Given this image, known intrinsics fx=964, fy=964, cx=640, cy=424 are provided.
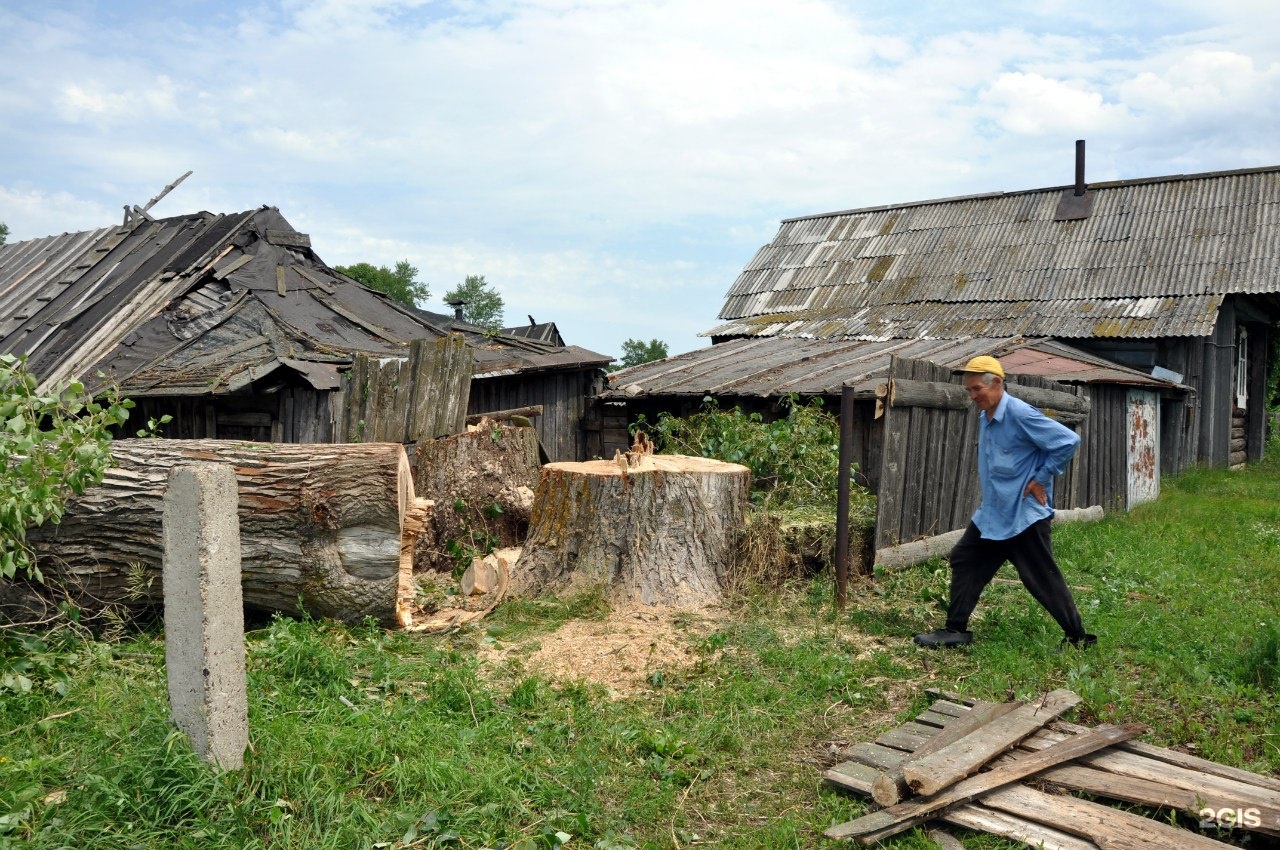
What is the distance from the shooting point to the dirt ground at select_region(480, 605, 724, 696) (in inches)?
202

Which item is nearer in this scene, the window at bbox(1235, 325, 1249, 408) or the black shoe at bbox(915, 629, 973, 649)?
the black shoe at bbox(915, 629, 973, 649)

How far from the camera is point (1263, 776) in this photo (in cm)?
374

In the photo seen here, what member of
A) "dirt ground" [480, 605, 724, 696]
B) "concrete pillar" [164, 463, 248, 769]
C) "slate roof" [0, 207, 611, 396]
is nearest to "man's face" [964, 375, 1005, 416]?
"dirt ground" [480, 605, 724, 696]

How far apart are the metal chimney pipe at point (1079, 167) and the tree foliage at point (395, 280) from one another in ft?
85.5

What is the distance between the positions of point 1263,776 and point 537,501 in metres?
4.52

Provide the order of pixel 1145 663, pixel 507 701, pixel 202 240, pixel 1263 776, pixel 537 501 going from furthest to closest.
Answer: pixel 202 240 → pixel 537 501 → pixel 1145 663 → pixel 507 701 → pixel 1263 776

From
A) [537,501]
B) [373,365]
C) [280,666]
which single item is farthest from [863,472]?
[280,666]

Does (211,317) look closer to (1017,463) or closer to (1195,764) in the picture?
(1017,463)

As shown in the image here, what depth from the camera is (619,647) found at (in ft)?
18.2

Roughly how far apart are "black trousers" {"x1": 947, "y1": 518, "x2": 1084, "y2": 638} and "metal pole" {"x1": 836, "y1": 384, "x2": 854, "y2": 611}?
0.92 m

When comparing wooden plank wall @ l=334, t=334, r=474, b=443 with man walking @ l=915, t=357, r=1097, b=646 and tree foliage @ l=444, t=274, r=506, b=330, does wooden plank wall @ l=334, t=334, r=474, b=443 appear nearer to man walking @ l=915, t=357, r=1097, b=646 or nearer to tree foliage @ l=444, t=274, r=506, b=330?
man walking @ l=915, t=357, r=1097, b=646

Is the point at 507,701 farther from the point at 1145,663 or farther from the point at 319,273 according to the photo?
the point at 319,273

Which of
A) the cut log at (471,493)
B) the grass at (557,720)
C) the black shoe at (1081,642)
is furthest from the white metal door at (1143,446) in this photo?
the cut log at (471,493)

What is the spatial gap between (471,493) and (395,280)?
130 feet
